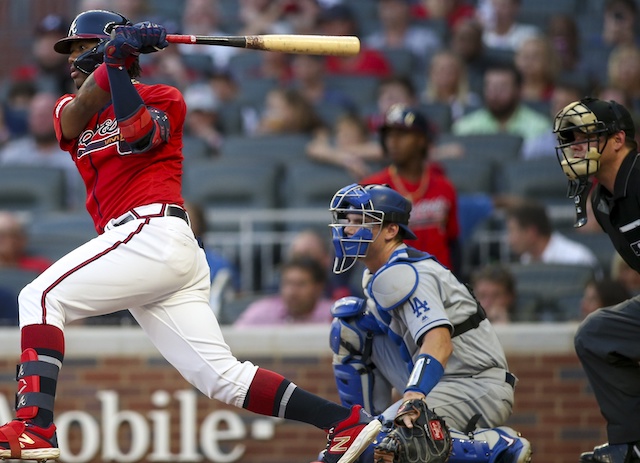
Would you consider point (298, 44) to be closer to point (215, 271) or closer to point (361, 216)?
point (361, 216)

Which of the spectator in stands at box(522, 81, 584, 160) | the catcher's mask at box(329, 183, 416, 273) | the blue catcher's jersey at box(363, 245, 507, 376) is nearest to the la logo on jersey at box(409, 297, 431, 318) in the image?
the blue catcher's jersey at box(363, 245, 507, 376)

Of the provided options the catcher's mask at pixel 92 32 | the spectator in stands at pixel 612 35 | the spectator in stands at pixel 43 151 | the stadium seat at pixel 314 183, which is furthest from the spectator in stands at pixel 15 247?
the spectator in stands at pixel 612 35

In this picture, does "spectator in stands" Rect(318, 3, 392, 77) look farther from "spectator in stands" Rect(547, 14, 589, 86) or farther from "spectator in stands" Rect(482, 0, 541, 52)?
"spectator in stands" Rect(547, 14, 589, 86)

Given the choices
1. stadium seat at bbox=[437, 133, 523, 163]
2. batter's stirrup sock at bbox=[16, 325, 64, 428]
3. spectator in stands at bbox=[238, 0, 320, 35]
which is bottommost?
batter's stirrup sock at bbox=[16, 325, 64, 428]

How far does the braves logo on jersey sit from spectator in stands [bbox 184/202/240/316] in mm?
2652

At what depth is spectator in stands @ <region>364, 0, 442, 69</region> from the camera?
10.9 m

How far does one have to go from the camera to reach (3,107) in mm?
10336

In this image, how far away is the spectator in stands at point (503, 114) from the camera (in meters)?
9.48

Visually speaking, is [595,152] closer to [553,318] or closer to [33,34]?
[553,318]

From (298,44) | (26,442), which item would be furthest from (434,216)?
A: (26,442)

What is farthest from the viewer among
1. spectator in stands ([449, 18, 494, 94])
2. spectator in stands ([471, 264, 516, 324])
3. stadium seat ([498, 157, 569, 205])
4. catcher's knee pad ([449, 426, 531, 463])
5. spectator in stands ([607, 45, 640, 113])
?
spectator in stands ([449, 18, 494, 94])

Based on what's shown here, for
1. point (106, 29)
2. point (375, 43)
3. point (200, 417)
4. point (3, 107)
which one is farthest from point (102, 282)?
point (375, 43)

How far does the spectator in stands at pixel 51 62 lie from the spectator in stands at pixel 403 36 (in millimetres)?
2792

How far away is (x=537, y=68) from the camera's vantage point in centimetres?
1005
